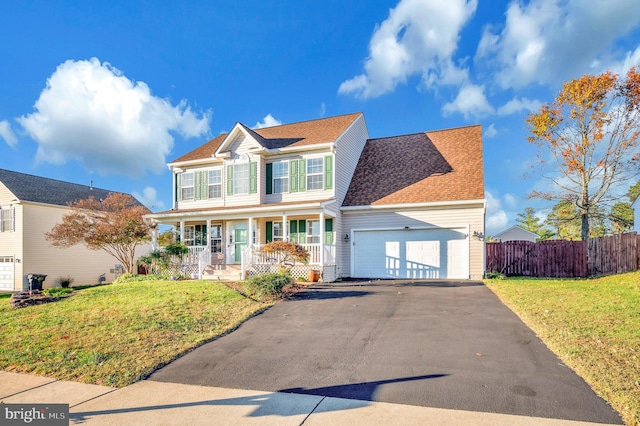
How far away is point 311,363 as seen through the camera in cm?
532

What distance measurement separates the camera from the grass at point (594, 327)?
415 centimetres

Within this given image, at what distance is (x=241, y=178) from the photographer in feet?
57.0

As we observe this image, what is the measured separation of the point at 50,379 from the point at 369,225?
1295 cm

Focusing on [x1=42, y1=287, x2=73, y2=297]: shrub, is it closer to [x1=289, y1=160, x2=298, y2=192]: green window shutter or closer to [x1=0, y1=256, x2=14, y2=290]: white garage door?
[x1=0, y1=256, x2=14, y2=290]: white garage door

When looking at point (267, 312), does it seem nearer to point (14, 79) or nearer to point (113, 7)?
point (113, 7)

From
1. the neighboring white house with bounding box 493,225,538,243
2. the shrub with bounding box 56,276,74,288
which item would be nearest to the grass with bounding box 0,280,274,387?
the shrub with bounding box 56,276,74,288

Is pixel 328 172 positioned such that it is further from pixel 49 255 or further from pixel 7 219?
pixel 7 219

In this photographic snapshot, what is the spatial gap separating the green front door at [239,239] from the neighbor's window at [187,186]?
336cm

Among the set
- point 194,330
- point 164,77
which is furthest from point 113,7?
point 194,330

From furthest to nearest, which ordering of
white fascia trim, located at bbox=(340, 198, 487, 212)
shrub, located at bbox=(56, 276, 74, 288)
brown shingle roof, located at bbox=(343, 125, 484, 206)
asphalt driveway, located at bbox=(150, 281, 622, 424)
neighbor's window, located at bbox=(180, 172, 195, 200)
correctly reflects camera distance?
shrub, located at bbox=(56, 276, 74, 288), neighbor's window, located at bbox=(180, 172, 195, 200), brown shingle roof, located at bbox=(343, 125, 484, 206), white fascia trim, located at bbox=(340, 198, 487, 212), asphalt driveway, located at bbox=(150, 281, 622, 424)

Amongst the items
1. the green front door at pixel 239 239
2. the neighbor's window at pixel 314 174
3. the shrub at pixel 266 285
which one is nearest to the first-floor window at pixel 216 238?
the green front door at pixel 239 239

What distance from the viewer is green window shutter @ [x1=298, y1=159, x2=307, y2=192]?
16.4m

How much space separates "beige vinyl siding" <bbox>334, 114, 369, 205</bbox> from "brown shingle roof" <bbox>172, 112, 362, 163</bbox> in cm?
41

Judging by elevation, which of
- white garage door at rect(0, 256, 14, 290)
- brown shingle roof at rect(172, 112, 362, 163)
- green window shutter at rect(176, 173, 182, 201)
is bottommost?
white garage door at rect(0, 256, 14, 290)
